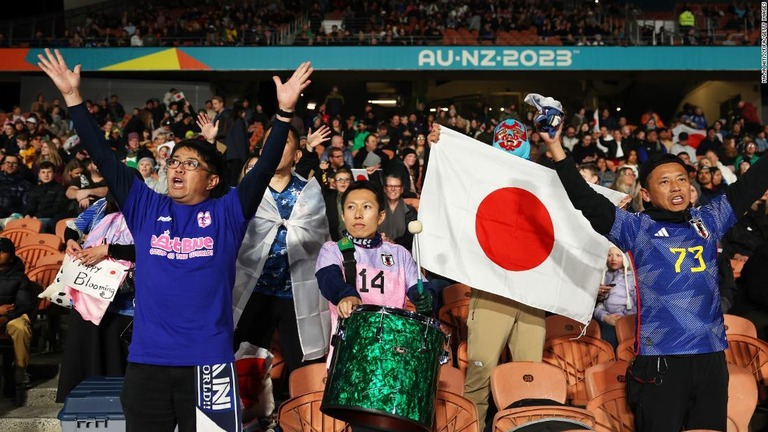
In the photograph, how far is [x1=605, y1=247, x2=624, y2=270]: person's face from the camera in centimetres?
653

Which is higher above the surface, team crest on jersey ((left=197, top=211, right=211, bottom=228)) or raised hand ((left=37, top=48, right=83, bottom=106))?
raised hand ((left=37, top=48, right=83, bottom=106))

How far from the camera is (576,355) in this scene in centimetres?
604

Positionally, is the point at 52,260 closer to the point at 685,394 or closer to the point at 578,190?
the point at 578,190

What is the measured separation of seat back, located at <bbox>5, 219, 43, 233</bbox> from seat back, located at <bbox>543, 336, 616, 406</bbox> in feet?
20.6

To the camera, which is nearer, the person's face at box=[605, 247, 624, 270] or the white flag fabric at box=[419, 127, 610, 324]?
the white flag fabric at box=[419, 127, 610, 324]

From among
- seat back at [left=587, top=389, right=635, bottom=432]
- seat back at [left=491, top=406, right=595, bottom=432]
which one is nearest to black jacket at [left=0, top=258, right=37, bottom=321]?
seat back at [left=491, top=406, right=595, bottom=432]

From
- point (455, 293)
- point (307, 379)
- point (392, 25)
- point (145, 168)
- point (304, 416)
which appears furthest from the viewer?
point (392, 25)

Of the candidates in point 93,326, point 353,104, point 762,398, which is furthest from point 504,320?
point 353,104

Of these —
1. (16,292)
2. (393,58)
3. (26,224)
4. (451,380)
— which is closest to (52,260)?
(16,292)

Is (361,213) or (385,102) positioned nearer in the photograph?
(361,213)

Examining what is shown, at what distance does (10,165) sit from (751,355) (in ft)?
31.2

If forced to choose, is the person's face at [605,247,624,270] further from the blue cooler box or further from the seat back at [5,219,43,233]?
the seat back at [5,219,43,233]

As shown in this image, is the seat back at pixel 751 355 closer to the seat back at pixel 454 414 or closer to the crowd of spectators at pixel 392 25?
the seat back at pixel 454 414

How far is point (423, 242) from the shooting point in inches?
219
